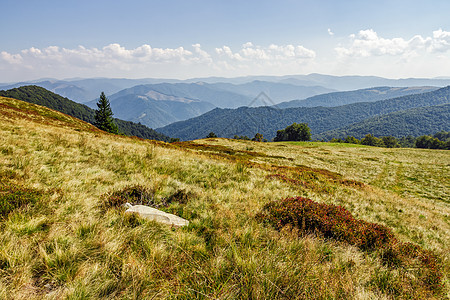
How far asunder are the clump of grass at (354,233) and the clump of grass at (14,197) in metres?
6.09

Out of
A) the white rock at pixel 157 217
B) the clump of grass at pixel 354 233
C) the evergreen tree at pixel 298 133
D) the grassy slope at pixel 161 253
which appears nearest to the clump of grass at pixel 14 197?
the grassy slope at pixel 161 253

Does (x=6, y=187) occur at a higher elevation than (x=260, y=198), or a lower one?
higher

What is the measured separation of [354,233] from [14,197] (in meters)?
9.03

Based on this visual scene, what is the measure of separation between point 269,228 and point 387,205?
11772mm

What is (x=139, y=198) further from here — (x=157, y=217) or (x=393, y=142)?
(x=393, y=142)

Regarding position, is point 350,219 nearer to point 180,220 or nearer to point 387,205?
point 180,220

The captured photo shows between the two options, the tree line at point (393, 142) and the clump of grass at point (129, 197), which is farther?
the tree line at point (393, 142)

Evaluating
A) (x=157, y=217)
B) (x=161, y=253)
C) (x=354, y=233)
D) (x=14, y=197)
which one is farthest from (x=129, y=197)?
(x=354, y=233)

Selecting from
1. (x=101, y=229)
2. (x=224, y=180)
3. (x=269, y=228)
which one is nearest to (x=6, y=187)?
(x=101, y=229)

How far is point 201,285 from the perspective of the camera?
2.74 meters

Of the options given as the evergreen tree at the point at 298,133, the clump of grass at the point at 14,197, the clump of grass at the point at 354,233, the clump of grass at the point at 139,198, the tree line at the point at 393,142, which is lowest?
the tree line at the point at 393,142

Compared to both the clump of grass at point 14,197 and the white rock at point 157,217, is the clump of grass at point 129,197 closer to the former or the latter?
the white rock at point 157,217

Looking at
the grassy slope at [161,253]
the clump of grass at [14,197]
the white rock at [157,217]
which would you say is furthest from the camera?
the white rock at [157,217]

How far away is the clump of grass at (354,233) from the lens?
14.8 ft
